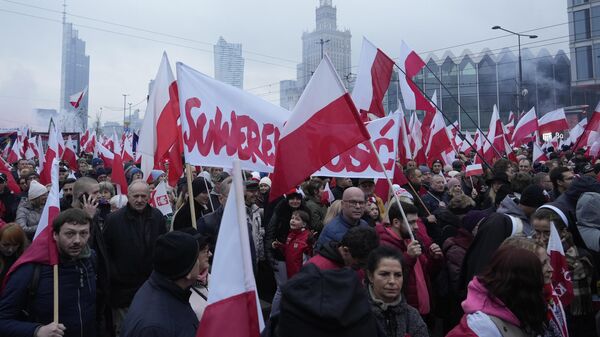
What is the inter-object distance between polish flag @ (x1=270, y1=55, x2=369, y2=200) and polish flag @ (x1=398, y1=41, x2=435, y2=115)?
4414mm

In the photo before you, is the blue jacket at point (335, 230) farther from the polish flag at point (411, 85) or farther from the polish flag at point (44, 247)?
the polish flag at point (411, 85)

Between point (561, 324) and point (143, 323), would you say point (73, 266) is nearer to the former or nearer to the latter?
point (143, 323)

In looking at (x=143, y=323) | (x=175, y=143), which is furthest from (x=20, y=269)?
(x=175, y=143)

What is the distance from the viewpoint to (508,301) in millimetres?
2410

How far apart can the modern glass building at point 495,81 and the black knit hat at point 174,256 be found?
54.1 metres

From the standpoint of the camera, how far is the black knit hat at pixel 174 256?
106 inches

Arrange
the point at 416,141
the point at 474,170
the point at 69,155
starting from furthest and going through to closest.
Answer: the point at 69,155, the point at 416,141, the point at 474,170

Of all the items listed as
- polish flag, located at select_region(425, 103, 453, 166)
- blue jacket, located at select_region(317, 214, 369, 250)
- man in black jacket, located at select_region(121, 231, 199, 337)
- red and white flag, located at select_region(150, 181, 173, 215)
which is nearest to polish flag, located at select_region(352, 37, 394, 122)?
polish flag, located at select_region(425, 103, 453, 166)

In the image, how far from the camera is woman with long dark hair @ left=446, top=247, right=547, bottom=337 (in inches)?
92.4

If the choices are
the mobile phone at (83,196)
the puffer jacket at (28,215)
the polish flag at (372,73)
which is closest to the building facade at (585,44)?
the polish flag at (372,73)

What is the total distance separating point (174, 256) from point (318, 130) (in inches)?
71.3

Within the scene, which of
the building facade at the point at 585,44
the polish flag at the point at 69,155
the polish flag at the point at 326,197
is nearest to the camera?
the polish flag at the point at 326,197

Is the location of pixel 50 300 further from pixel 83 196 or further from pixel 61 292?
pixel 83 196

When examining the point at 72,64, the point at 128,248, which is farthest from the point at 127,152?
the point at 72,64
